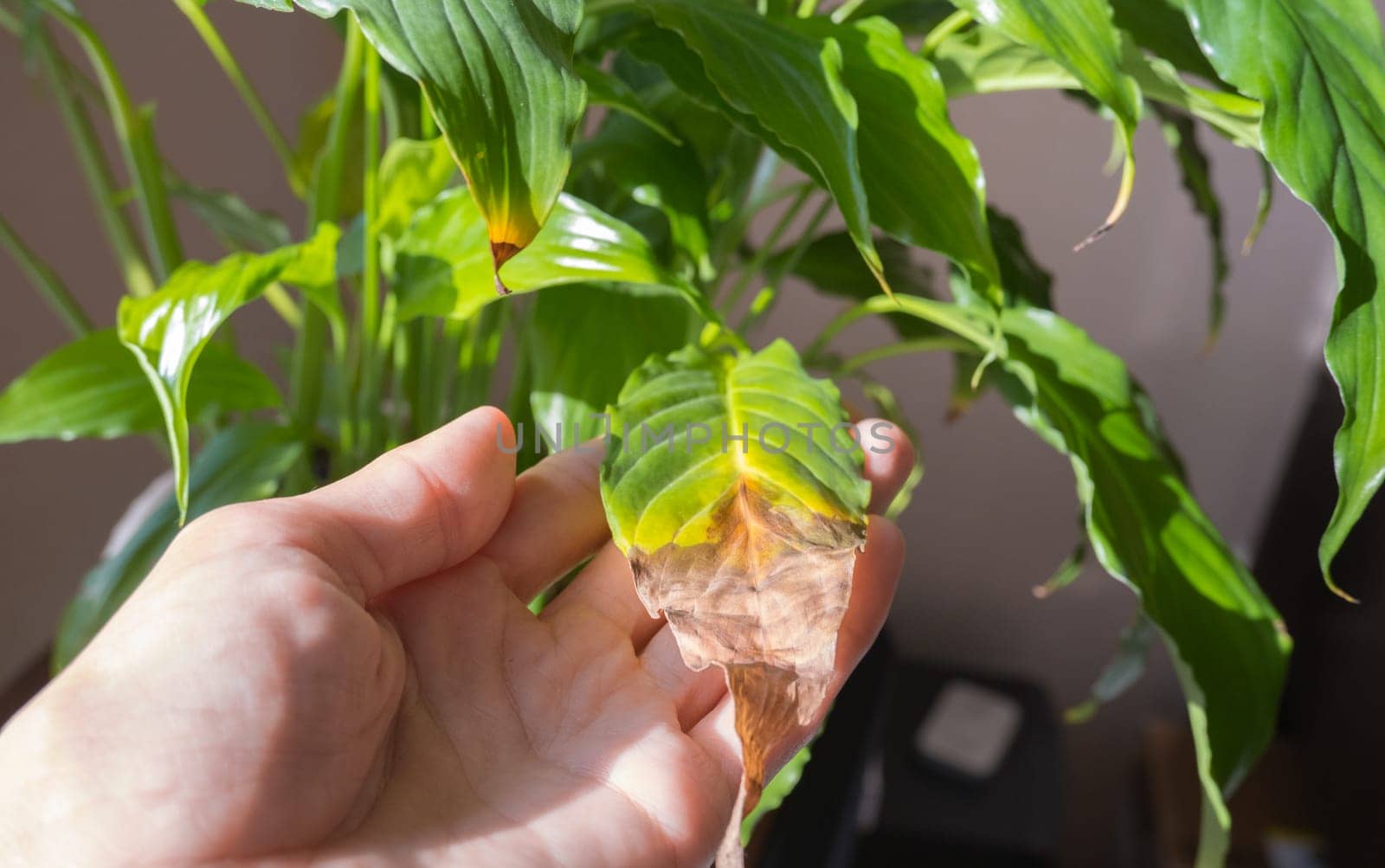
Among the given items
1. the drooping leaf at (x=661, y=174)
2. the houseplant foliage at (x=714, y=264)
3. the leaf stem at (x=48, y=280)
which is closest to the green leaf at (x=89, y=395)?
the houseplant foliage at (x=714, y=264)

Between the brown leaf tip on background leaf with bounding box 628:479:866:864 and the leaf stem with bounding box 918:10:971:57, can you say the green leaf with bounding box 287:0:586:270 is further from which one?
the leaf stem with bounding box 918:10:971:57

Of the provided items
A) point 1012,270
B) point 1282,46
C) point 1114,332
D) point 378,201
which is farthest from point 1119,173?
point 378,201

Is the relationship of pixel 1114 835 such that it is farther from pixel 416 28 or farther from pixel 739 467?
pixel 416 28

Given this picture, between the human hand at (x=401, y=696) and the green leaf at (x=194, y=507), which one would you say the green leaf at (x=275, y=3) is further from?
the green leaf at (x=194, y=507)

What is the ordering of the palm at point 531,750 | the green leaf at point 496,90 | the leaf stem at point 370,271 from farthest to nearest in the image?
the leaf stem at point 370,271
the palm at point 531,750
the green leaf at point 496,90

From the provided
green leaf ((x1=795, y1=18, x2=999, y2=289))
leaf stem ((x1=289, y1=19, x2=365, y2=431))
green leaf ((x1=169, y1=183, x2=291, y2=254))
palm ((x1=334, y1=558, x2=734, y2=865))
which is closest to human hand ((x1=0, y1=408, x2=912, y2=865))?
palm ((x1=334, y1=558, x2=734, y2=865))

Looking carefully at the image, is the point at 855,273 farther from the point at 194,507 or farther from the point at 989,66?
the point at 194,507
